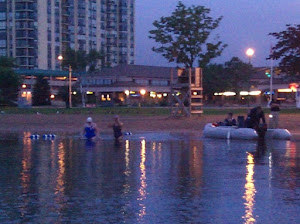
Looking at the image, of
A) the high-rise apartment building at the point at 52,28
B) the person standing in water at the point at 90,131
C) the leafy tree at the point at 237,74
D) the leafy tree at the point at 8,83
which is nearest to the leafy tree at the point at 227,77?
the leafy tree at the point at 237,74

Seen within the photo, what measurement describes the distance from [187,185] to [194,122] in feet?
76.0

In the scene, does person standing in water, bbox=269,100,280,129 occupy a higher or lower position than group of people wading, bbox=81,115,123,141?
higher

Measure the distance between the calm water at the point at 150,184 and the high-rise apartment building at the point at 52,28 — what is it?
320 ft

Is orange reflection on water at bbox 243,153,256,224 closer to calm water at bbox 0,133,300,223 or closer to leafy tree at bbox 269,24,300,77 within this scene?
calm water at bbox 0,133,300,223

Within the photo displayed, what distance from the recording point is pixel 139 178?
1439 cm

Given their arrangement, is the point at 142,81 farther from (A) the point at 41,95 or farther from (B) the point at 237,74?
(A) the point at 41,95

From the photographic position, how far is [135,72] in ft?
328

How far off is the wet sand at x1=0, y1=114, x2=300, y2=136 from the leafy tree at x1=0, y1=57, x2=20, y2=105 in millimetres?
35610

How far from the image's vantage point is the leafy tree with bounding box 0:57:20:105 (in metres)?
77.4

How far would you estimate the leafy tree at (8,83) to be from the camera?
77.4 metres

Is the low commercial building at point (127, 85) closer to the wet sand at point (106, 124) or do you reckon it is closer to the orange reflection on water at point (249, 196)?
the wet sand at point (106, 124)

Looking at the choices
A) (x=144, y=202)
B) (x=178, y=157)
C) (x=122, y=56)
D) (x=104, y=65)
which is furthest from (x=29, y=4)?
(x=144, y=202)

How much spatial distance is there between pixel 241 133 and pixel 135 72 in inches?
2918

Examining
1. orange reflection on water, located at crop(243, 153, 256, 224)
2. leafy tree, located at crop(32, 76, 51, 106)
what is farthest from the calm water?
leafy tree, located at crop(32, 76, 51, 106)
